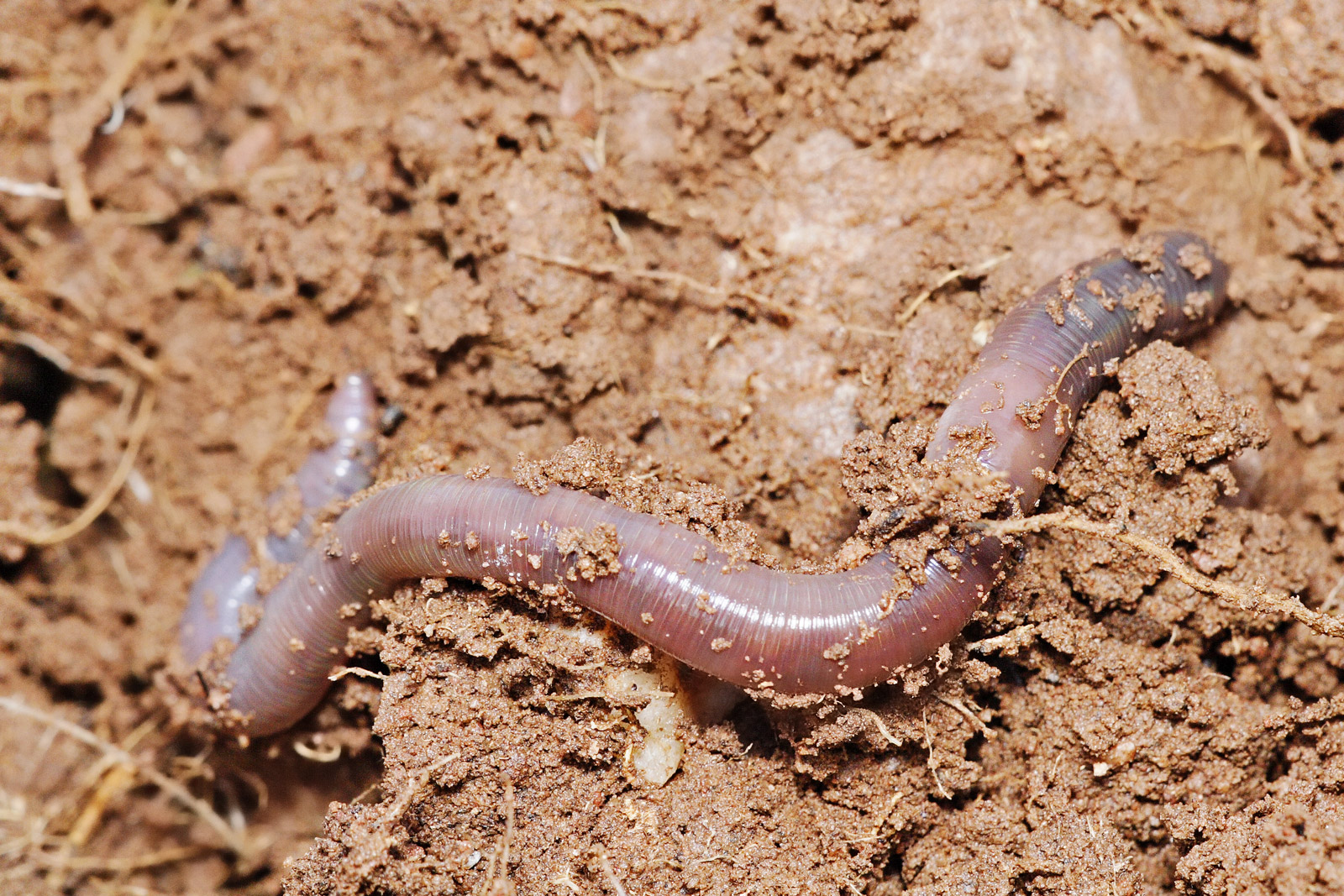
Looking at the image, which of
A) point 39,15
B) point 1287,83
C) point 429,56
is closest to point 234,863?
point 429,56

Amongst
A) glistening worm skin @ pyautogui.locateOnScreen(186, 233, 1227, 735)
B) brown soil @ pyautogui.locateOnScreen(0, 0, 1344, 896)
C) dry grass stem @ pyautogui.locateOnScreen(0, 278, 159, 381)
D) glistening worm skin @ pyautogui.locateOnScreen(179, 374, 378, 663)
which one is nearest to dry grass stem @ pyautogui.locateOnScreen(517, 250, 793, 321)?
brown soil @ pyautogui.locateOnScreen(0, 0, 1344, 896)

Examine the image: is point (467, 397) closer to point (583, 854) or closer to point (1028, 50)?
point (583, 854)

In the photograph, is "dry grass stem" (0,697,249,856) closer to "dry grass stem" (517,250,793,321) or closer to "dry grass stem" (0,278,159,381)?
"dry grass stem" (0,278,159,381)

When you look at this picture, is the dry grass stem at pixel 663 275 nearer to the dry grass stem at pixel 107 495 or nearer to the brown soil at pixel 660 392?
the brown soil at pixel 660 392

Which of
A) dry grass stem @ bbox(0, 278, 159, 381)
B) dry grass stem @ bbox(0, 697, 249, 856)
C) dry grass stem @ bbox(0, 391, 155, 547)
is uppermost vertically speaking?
dry grass stem @ bbox(0, 278, 159, 381)

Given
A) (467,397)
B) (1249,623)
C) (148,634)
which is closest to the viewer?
(1249,623)

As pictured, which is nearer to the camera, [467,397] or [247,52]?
[467,397]
